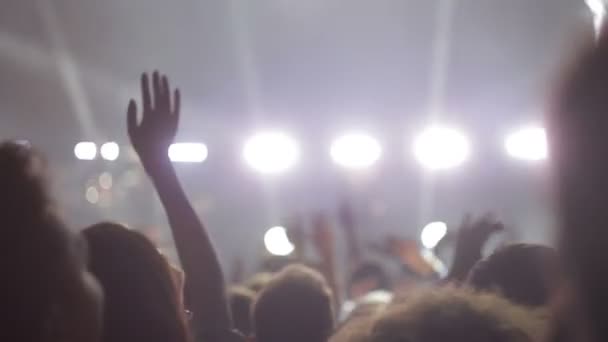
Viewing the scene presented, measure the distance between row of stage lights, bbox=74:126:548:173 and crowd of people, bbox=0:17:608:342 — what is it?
6.67 m

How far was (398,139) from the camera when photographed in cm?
959

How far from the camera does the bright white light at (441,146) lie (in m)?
8.56

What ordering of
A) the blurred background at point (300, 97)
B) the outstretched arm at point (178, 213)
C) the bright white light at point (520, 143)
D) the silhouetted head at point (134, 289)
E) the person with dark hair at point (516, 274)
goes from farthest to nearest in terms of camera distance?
the bright white light at point (520, 143), the blurred background at point (300, 97), the outstretched arm at point (178, 213), the person with dark hair at point (516, 274), the silhouetted head at point (134, 289)

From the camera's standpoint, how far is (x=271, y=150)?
28.9 ft

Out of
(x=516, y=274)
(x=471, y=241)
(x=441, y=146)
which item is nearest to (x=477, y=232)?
(x=471, y=241)

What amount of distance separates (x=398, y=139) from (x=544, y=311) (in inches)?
331

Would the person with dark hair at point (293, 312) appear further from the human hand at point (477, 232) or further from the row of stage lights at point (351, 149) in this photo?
the row of stage lights at point (351, 149)

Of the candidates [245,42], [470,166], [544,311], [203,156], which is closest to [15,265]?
[544,311]

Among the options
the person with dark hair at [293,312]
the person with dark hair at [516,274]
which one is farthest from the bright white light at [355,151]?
the person with dark hair at [516,274]

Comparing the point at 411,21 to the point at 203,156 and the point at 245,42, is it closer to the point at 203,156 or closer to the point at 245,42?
the point at 245,42

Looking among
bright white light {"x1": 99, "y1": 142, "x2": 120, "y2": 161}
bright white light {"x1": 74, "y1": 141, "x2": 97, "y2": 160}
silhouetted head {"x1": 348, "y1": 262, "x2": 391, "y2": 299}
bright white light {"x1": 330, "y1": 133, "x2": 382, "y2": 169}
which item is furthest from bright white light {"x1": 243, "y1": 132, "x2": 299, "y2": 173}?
silhouetted head {"x1": 348, "y1": 262, "x2": 391, "y2": 299}

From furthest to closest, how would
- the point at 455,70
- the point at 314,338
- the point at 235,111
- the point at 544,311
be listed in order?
1. the point at 235,111
2. the point at 455,70
3. the point at 314,338
4. the point at 544,311

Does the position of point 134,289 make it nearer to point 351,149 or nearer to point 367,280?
point 367,280

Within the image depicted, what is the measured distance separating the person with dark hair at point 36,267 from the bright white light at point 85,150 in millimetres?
8098
